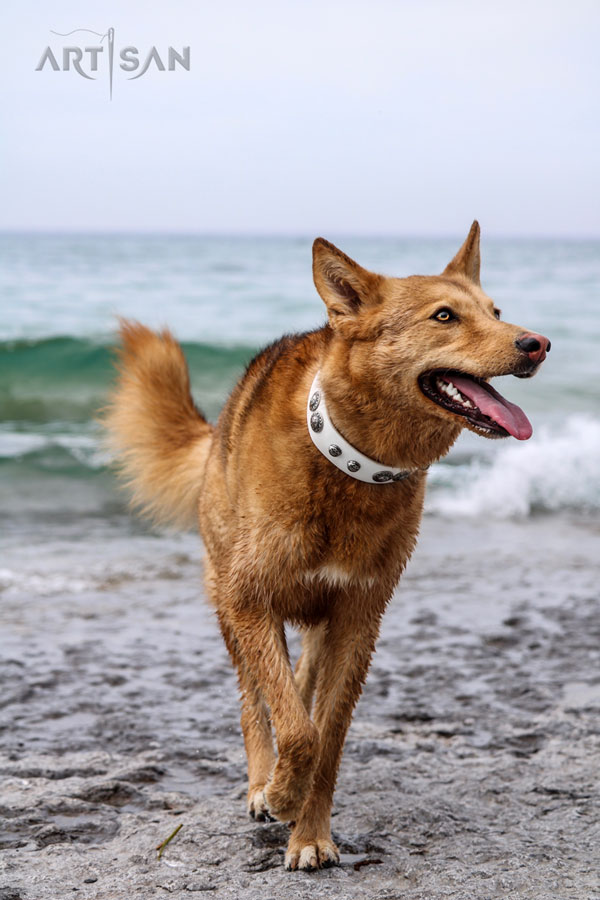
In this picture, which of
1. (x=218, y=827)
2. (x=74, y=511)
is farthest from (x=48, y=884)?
(x=74, y=511)

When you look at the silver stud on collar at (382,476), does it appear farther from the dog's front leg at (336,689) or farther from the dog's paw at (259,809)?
the dog's paw at (259,809)

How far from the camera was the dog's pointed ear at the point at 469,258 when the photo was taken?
10.2 feet

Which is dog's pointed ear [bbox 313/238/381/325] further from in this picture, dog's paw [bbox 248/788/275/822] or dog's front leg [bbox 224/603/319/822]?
dog's paw [bbox 248/788/275/822]

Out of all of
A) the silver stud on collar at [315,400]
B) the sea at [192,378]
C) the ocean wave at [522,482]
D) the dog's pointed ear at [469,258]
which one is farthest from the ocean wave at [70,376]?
the silver stud on collar at [315,400]

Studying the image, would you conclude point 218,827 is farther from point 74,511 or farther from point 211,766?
point 74,511

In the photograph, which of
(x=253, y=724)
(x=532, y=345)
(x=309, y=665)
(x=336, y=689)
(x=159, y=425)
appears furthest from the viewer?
(x=159, y=425)

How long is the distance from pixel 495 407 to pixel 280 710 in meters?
1.06

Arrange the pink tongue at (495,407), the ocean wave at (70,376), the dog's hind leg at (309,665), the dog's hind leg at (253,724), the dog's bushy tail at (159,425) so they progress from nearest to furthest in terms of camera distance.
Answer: the pink tongue at (495,407) → the dog's hind leg at (253,724) → the dog's hind leg at (309,665) → the dog's bushy tail at (159,425) → the ocean wave at (70,376)

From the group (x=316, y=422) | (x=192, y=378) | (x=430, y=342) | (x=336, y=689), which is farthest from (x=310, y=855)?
(x=192, y=378)

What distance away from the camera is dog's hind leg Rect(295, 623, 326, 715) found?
→ 358cm

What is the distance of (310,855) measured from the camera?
290cm

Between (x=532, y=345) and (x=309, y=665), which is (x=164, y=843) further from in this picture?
(x=532, y=345)

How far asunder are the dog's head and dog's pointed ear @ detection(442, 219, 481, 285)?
7.1 inches

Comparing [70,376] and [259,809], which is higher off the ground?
[259,809]
